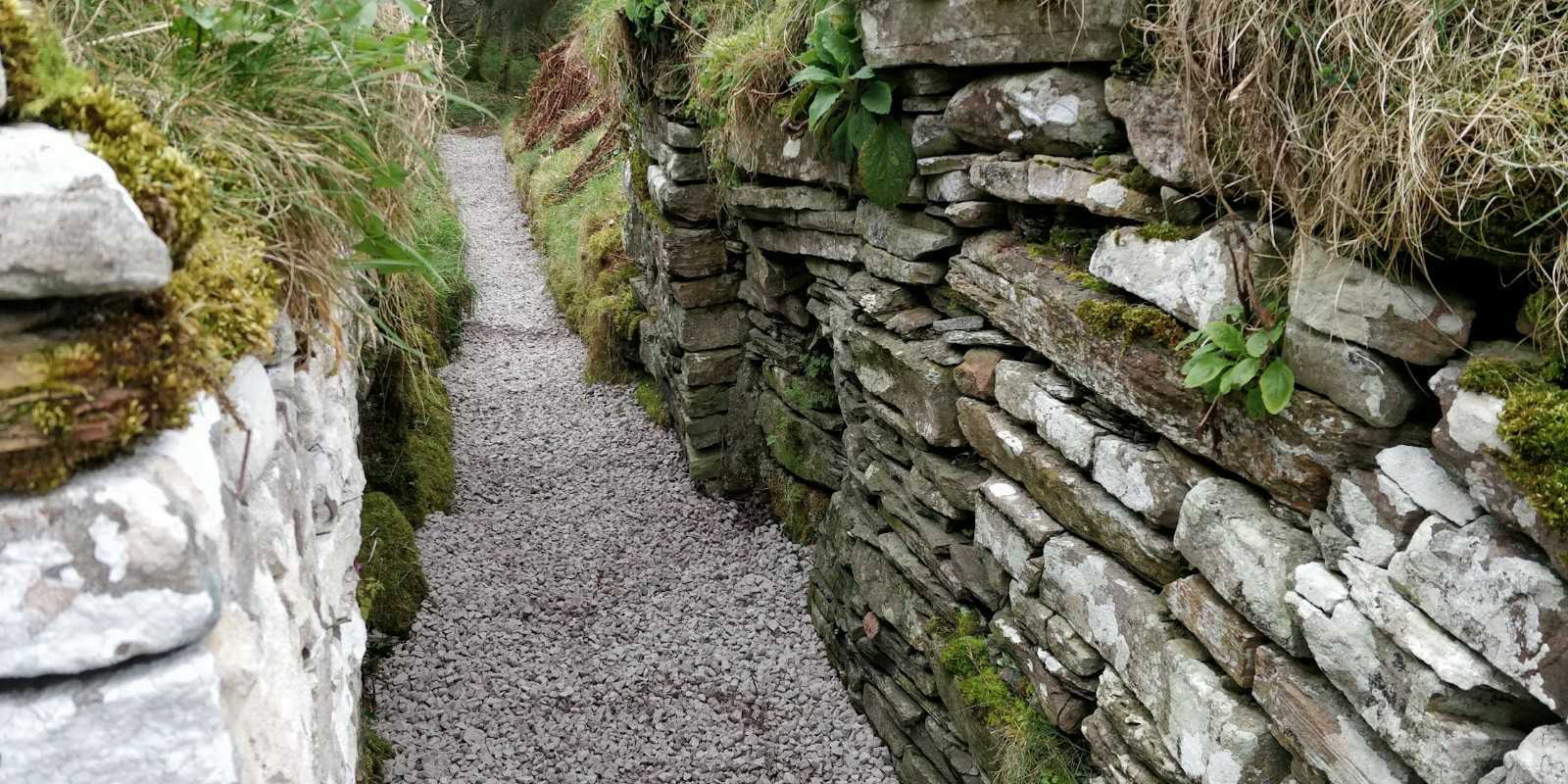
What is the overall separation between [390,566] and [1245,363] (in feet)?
16.1

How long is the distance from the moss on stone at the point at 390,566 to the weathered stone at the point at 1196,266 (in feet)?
14.2

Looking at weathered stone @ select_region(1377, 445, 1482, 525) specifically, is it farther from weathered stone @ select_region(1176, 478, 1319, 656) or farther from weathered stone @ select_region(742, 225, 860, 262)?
weathered stone @ select_region(742, 225, 860, 262)

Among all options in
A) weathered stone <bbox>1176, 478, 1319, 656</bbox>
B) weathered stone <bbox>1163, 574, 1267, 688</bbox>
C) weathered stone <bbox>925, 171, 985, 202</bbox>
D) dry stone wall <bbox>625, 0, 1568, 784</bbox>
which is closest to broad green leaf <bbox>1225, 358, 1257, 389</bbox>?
Answer: dry stone wall <bbox>625, 0, 1568, 784</bbox>

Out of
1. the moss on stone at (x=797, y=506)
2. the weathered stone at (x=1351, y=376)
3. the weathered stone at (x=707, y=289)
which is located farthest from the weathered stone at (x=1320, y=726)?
the weathered stone at (x=707, y=289)

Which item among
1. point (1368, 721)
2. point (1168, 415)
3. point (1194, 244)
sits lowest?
point (1368, 721)

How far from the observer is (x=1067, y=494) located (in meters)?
3.27

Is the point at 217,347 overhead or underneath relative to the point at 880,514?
overhead

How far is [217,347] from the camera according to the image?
1487 mm

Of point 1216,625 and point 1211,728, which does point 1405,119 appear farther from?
point 1211,728

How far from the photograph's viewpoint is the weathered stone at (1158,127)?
2.68 metres

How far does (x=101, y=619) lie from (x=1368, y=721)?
238cm

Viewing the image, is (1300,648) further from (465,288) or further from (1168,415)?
(465,288)

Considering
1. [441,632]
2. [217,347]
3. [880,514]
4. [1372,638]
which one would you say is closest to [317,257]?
[217,347]

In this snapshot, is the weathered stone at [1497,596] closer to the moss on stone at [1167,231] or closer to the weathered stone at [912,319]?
the moss on stone at [1167,231]
